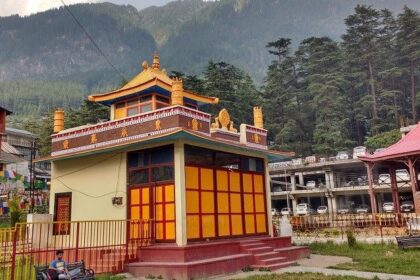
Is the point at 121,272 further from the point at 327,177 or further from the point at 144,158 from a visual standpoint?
the point at 327,177

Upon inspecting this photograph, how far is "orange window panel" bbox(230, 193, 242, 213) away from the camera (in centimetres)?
1607

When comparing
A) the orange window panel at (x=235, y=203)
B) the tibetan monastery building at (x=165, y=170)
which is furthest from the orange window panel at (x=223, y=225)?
the orange window panel at (x=235, y=203)

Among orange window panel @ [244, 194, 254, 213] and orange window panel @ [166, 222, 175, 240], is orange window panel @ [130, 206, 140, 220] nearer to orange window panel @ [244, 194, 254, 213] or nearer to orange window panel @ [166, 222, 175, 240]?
orange window panel @ [166, 222, 175, 240]

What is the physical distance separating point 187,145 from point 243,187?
373 centimetres

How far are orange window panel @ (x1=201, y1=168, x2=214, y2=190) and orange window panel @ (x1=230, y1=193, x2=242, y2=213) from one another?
1.33m

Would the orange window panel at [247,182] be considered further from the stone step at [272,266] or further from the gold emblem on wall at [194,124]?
the stone step at [272,266]

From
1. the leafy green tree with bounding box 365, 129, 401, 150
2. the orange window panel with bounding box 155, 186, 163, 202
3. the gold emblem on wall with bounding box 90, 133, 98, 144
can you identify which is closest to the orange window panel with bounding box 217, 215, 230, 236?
the orange window panel with bounding box 155, 186, 163, 202

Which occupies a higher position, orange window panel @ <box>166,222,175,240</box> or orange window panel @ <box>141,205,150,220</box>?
orange window panel @ <box>141,205,150,220</box>

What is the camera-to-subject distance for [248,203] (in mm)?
17016

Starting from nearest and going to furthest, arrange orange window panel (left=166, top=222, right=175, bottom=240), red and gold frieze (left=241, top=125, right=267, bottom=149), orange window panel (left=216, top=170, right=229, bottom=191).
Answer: orange window panel (left=166, top=222, right=175, bottom=240) < orange window panel (left=216, top=170, right=229, bottom=191) < red and gold frieze (left=241, top=125, right=267, bottom=149)

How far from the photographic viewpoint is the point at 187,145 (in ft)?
47.3

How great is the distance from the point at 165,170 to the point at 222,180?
8.41 feet

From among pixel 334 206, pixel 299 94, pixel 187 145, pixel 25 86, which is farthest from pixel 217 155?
pixel 25 86

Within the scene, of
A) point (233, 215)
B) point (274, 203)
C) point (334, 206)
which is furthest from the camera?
point (274, 203)
